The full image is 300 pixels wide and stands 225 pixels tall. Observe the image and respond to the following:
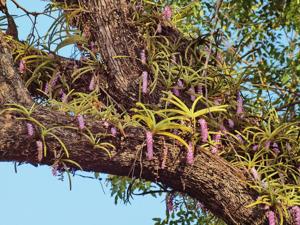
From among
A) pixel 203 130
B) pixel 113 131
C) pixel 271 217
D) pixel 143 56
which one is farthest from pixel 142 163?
pixel 143 56

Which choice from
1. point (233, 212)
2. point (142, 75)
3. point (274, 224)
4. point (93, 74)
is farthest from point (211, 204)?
Answer: point (93, 74)

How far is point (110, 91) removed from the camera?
4.05 metres

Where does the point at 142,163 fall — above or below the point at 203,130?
below

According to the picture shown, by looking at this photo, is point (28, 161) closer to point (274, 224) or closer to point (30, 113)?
point (30, 113)

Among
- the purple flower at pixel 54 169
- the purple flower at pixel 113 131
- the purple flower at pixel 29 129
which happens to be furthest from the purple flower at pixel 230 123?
the purple flower at pixel 29 129

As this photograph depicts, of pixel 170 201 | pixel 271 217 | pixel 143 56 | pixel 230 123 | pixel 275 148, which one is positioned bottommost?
pixel 271 217

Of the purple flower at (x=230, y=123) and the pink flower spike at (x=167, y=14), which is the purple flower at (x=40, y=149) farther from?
the pink flower spike at (x=167, y=14)

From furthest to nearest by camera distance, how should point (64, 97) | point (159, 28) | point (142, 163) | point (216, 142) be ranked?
point (159, 28)
point (64, 97)
point (216, 142)
point (142, 163)

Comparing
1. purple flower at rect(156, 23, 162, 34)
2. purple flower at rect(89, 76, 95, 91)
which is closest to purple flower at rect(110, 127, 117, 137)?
purple flower at rect(89, 76, 95, 91)

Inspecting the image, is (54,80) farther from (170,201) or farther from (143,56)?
(170,201)

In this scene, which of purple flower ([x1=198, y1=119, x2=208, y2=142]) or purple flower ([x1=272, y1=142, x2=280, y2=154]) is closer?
purple flower ([x1=198, y1=119, x2=208, y2=142])

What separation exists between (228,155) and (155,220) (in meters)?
1.92

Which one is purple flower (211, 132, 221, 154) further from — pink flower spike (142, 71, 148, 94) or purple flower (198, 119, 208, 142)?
pink flower spike (142, 71, 148, 94)

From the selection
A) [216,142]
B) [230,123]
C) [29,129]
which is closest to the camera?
[29,129]
